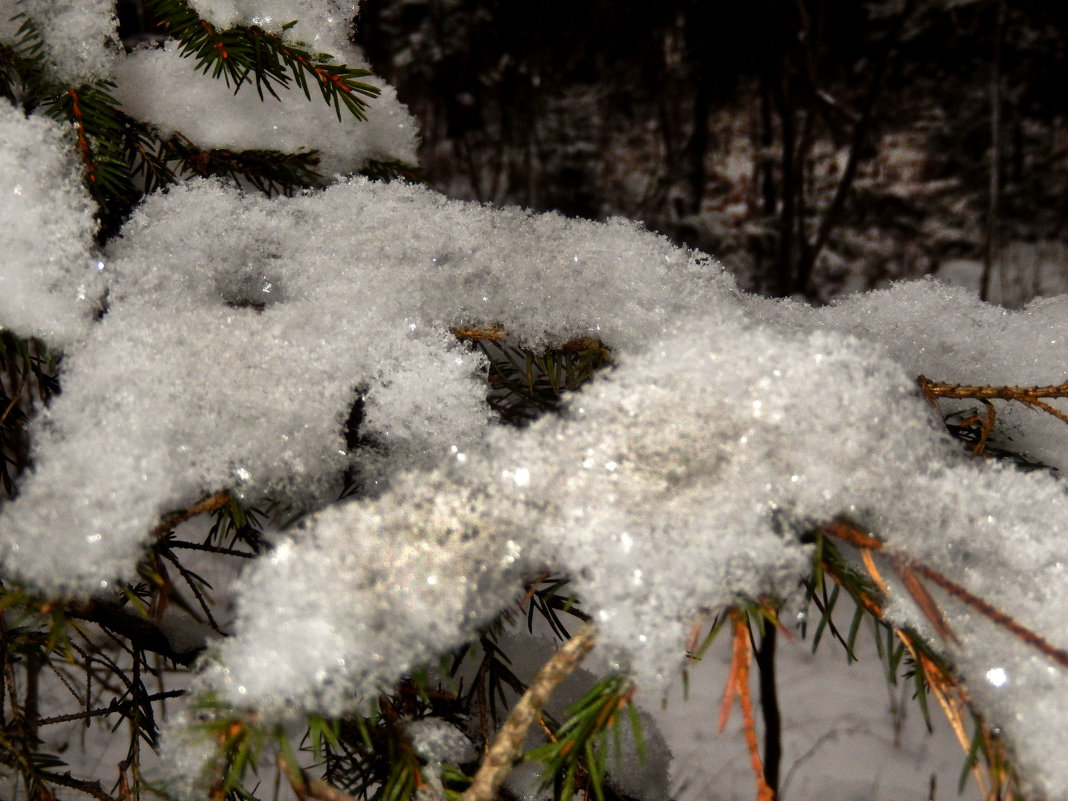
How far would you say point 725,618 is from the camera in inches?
15.8

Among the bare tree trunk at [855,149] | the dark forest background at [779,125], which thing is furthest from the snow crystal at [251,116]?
the bare tree trunk at [855,149]

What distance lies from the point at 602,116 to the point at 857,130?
4.75 feet

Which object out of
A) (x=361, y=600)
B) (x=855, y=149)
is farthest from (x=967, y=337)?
(x=855, y=149)

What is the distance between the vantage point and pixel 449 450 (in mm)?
547

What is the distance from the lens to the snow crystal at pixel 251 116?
788mm

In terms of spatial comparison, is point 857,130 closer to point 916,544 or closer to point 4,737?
point 916,544

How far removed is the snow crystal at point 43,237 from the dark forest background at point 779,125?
285cm

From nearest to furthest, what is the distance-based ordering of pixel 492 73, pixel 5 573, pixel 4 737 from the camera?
pixel 5 573 < pixel 4 737 < pixel 492 73

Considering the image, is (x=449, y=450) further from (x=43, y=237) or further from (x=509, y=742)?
(x=43, y=237)

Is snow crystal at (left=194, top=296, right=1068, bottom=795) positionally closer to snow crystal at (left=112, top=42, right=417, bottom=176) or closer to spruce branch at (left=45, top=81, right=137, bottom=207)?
spruce branch at (left=45, top=81, right=137, bottom=207)

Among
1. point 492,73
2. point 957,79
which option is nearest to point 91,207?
point 492,73

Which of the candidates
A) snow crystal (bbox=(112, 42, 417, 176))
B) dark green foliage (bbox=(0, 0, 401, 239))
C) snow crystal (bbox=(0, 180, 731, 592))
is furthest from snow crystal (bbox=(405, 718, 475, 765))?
snow crystal (bbox=(112, 42, 417, 176))

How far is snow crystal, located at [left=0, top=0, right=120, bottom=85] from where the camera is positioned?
0.70 metres

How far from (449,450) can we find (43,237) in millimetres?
418
